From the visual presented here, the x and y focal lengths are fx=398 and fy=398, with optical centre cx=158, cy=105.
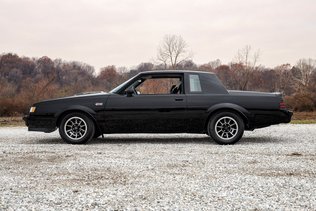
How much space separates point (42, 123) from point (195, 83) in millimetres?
3391

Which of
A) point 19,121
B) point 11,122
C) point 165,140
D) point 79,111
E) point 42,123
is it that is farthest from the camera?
point 19,121

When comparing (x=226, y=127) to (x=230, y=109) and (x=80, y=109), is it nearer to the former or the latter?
(x=230, y=109)

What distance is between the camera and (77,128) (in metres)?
8.42

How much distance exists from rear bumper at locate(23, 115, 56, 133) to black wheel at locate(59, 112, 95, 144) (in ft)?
0.67

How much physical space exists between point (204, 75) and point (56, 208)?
220 inches

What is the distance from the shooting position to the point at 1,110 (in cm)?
2569

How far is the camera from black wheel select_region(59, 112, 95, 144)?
329 inches

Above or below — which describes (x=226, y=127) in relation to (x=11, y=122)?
above

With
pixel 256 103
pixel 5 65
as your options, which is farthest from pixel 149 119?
pixel 5 65

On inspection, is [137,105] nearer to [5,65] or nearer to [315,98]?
[315,98]

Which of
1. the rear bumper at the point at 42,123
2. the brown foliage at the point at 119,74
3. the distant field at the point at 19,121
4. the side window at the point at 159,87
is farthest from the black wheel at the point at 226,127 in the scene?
the brown foliage at the point at 119,74

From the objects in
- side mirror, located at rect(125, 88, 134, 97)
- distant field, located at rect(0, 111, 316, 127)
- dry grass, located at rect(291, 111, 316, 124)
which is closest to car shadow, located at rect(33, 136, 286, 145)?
side mirror, located at rect(125, 88, 134, 97)

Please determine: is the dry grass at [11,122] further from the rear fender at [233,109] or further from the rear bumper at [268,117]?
the rear bumper at [268,117]

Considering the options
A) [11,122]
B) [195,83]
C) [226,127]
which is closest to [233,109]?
[226,127]
